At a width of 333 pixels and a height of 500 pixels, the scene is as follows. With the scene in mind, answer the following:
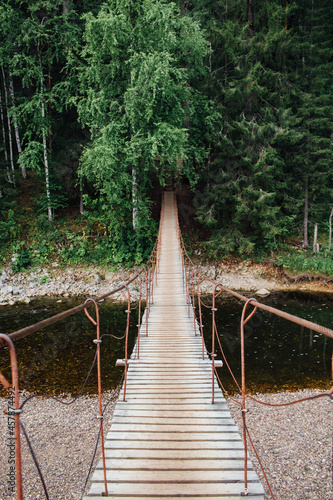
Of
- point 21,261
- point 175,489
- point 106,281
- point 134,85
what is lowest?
point 106,281

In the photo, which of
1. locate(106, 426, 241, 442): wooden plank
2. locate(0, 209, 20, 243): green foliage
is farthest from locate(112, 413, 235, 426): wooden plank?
locate(0, 209, 20, 243): green foliage

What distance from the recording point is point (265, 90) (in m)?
11.0

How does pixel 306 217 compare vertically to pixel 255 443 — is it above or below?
above

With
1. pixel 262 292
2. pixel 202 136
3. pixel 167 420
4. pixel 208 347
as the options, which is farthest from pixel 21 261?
pixel 167 420

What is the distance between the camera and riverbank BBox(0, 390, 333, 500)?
3.82 m

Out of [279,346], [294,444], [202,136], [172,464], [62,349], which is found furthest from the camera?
[202,136]

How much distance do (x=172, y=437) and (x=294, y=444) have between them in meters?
3.04

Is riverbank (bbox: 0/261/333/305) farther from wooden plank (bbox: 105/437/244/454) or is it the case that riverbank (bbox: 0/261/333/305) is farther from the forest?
wooden plank (bbox: 105/437/244/454)

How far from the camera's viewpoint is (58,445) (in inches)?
178

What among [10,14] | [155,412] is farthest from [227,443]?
[10,14]

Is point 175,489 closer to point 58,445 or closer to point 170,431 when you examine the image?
point 170,431

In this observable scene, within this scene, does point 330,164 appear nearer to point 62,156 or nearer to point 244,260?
point 244,260

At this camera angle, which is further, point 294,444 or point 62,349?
point 62,349

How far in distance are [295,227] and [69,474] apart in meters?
12.2
